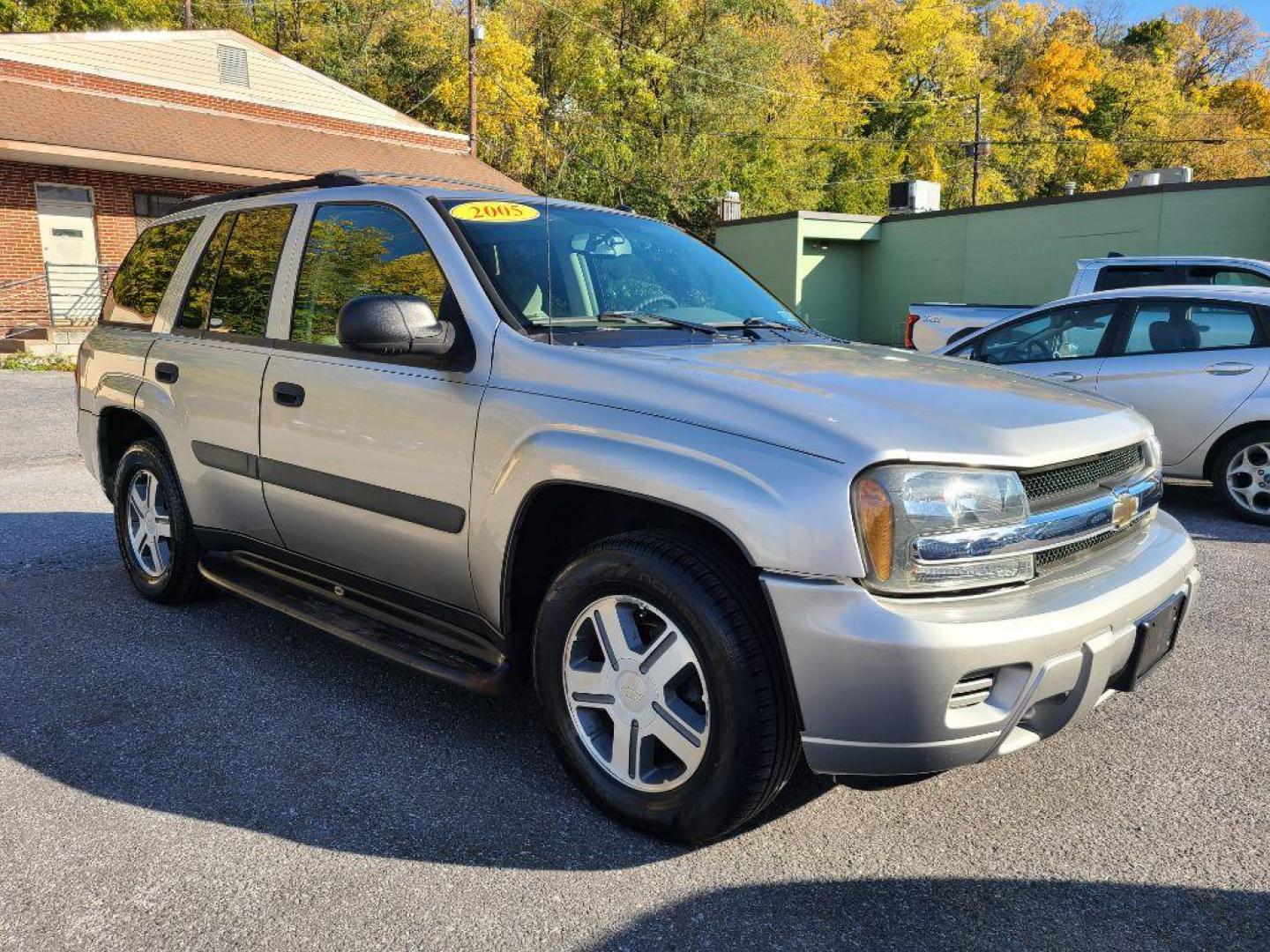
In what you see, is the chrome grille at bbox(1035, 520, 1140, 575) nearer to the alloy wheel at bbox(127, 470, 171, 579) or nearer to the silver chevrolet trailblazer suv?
the silver chevrolet trailblazer suv

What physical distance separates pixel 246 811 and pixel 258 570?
1439 mm

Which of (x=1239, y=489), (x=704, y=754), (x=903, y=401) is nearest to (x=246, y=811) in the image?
(x=704, y=754)

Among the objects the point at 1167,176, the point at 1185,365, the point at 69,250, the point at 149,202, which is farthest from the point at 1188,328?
the point at 149,202

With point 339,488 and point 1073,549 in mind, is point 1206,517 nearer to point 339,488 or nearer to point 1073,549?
point 1073,549

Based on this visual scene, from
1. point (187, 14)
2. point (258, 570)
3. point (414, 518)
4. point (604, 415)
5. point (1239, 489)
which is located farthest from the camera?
point (187, 14)

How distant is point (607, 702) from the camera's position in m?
2.81

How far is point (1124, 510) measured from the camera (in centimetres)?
295

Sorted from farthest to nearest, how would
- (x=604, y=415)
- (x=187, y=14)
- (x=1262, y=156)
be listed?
(x=1262, y=156)
(x=187, y=14)
(x=604, y=415)

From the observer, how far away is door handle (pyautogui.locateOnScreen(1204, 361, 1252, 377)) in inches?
268

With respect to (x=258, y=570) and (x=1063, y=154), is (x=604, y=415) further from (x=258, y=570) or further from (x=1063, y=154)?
(x=1063, y=154)

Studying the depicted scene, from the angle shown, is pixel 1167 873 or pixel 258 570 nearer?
pixel 1167 873

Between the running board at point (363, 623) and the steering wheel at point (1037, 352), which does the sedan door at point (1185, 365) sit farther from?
the running board at point (363, 623)

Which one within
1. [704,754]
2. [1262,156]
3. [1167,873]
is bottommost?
[1167,873]

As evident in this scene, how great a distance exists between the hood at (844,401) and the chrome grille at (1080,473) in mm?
42
